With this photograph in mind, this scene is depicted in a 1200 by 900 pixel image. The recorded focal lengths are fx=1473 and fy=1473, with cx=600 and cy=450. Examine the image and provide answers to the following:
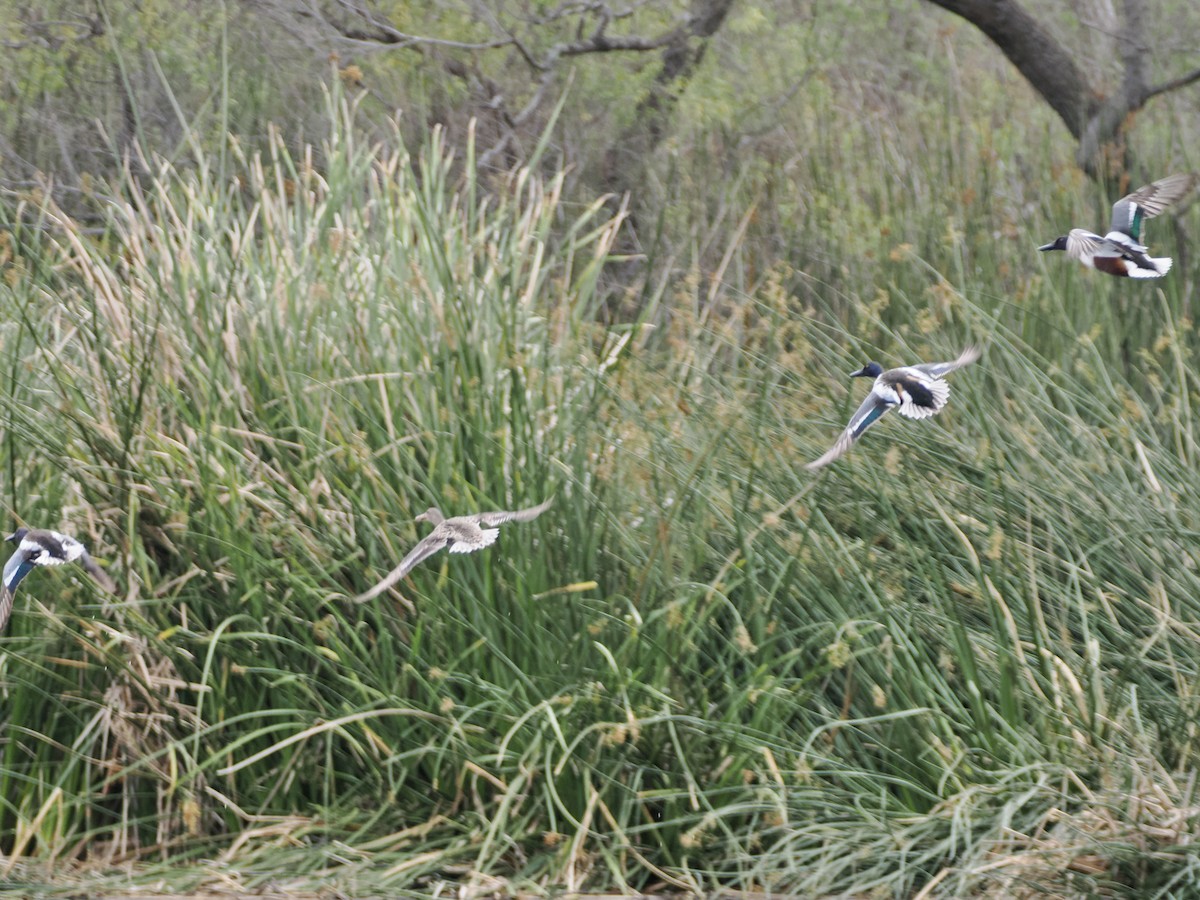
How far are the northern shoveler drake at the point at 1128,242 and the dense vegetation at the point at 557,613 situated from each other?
2.19ft

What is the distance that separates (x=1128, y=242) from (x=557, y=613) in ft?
5.77

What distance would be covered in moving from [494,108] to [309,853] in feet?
21.0

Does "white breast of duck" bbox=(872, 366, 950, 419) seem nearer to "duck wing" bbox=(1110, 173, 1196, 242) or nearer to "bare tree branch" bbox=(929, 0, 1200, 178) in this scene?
"duck wing" bbox=(1110, 173, 1196, 242)

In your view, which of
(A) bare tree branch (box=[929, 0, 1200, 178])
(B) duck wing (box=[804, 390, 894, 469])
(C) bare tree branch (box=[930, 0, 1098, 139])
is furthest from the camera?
(C) bare tree branch (box=[930, 0, 1098, 139])

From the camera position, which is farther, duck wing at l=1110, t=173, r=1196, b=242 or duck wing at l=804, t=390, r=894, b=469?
duck wing at l=1110, t=173, r=1196, b=242

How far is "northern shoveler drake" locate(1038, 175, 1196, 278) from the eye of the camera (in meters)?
3.59

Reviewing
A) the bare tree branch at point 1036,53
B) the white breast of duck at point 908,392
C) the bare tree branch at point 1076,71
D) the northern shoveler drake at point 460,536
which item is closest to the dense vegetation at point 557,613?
the white breast of duck at point 908,392

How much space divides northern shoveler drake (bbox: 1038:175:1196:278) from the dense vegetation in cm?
67

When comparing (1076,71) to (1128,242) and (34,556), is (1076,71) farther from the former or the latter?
(34,556)

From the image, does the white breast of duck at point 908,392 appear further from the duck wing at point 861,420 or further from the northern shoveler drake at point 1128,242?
the northern shoveler drake at point 1128,242

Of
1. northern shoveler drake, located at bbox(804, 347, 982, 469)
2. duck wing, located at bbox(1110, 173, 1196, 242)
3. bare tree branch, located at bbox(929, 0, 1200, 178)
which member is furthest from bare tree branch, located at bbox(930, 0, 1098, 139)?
northern shoveler drake, located at bbox(804, 347, 982, 469)

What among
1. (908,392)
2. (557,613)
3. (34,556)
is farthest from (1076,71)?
(34,556)

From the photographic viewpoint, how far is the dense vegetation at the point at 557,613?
3572mm

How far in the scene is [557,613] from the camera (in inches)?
156
